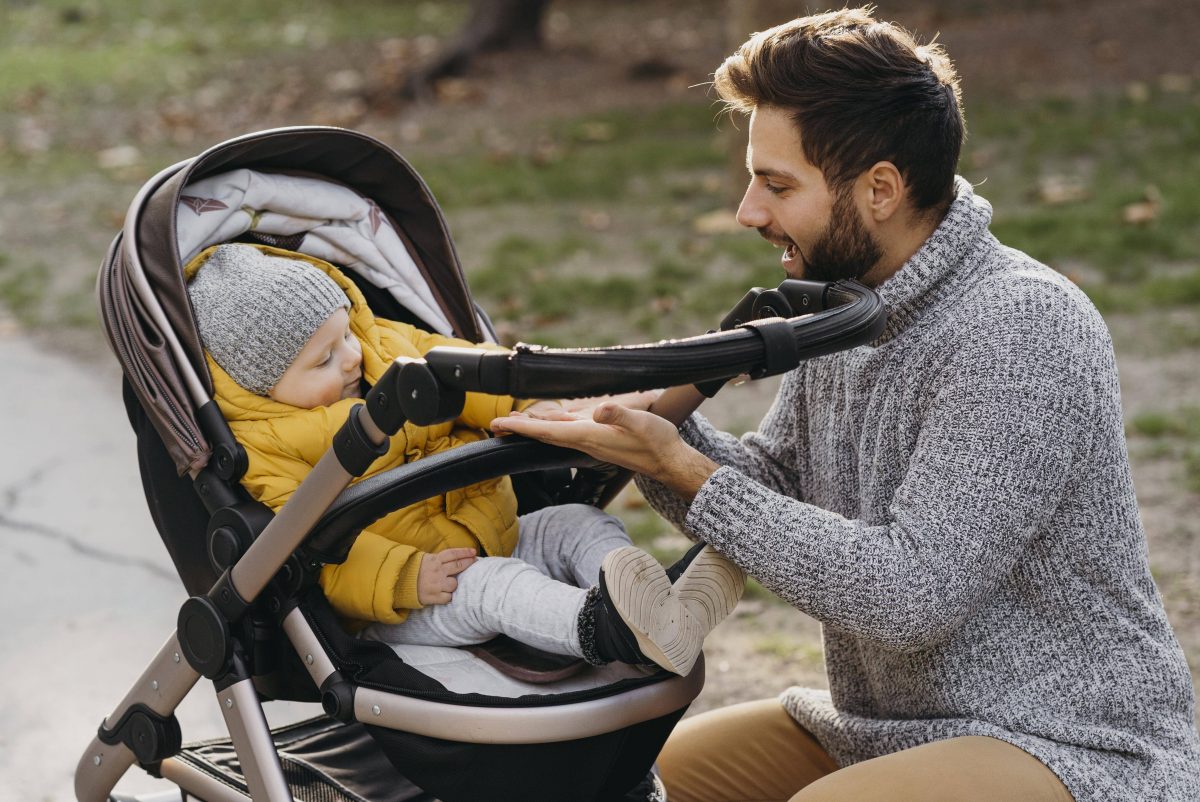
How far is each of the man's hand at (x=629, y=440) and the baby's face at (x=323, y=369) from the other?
1.42 ft

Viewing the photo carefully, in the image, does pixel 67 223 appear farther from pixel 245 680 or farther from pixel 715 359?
pixel 715 359

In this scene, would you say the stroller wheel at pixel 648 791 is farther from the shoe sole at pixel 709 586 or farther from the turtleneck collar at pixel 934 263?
the turtleneck collar at pixel 934 263

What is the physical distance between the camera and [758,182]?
2.19 metres

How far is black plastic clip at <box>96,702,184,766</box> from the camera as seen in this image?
7.57 feet

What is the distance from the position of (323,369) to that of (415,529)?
1.04 ft

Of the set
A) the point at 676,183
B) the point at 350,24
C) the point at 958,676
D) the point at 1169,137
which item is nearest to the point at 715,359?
the point at 958,676

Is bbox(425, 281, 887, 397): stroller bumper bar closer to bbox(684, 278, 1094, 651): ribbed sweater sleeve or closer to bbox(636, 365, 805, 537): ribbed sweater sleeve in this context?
bbox(684, 278, 1094, 651): ribbed sweater sleeve

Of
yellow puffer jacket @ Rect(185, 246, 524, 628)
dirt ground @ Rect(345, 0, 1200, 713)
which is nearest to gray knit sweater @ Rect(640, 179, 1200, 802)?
yellow puffer jacket @ Rect(185, 246, 524, 628)

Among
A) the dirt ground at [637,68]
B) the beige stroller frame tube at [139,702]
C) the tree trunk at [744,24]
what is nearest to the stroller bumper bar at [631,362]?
the beige stroller frame tube at [139,702]

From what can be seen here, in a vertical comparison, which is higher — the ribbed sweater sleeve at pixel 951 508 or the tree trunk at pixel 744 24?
the ribbed sweater sleeve at pixel 951 508

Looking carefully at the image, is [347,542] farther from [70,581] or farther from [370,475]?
[70,581]

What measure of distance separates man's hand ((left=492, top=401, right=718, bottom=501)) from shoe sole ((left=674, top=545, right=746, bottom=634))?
0.10 m

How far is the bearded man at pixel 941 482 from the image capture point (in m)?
1.94

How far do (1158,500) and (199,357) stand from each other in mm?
3050
